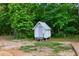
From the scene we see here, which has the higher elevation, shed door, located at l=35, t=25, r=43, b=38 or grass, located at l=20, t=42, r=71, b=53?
shed door, located at l=35, t=25, r=43, b=38

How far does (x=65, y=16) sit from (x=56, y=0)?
171 millimetres

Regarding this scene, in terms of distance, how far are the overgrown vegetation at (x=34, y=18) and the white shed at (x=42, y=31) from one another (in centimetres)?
3

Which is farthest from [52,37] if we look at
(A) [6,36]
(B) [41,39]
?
(A) [6,36]

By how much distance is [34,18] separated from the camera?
4.21 m

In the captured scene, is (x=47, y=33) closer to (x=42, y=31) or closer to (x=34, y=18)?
(x=42, y=31)

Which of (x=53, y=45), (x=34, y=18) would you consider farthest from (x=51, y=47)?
(x=34, y=18)

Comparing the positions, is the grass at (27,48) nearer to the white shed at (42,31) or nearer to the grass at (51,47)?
the grass at (51,47)

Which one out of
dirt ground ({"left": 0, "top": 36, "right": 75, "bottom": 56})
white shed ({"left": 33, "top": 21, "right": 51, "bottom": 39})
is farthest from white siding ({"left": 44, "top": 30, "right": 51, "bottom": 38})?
dirt ground ({"left": 0, "top": 36, "right": 75, "bottom": 56})

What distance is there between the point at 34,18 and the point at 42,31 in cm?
14

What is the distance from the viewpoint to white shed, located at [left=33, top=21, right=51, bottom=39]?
4211 mm

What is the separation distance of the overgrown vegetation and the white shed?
0.03 m

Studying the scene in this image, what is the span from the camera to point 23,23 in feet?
13.8

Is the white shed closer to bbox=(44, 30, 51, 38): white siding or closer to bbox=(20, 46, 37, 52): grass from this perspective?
bbox=(44, 30, 51, 38): white siding

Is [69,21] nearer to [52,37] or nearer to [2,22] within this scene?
[52,37]
